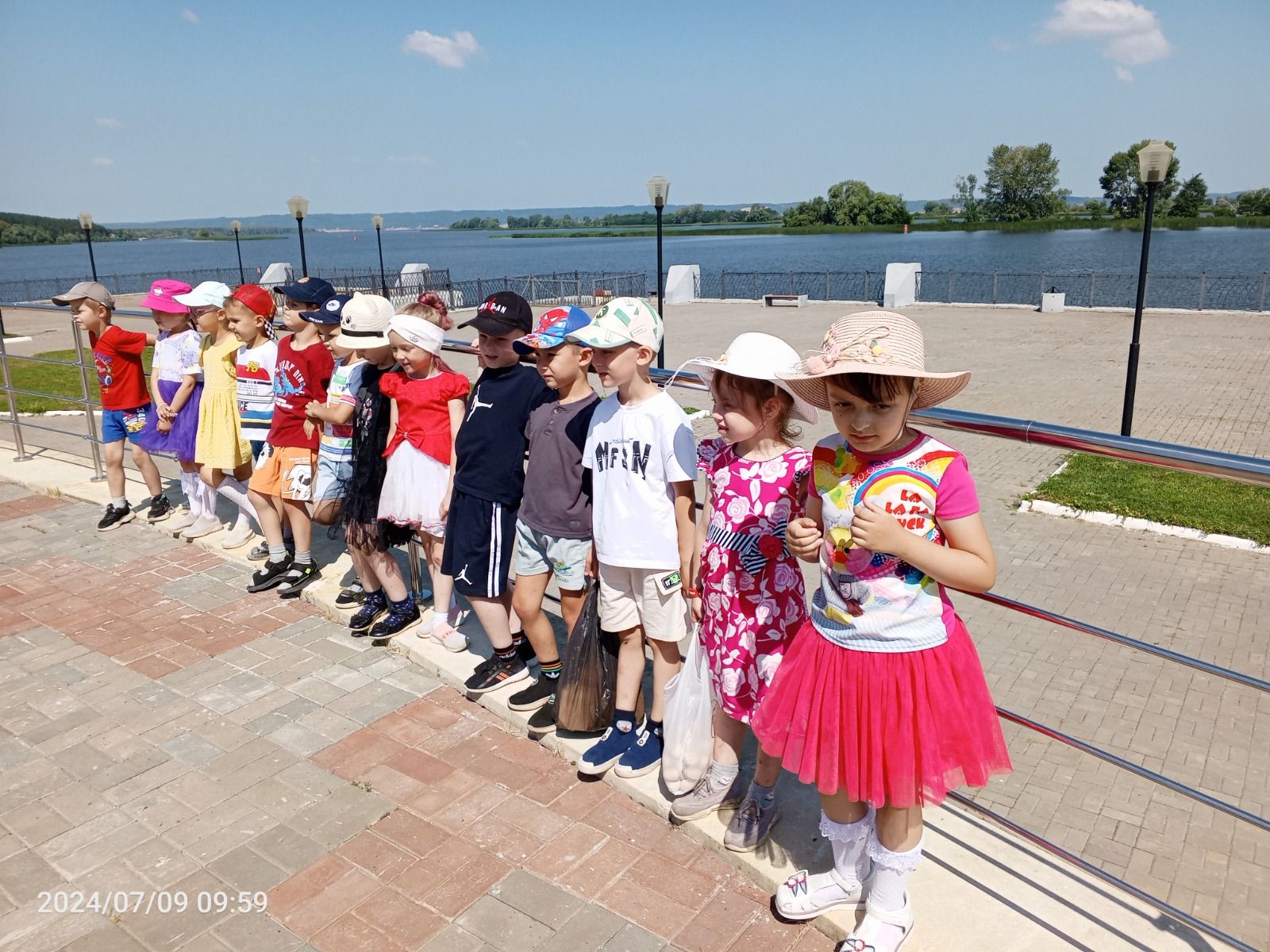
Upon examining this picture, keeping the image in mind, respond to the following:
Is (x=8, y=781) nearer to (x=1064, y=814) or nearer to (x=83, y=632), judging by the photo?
(x=83, y=632)

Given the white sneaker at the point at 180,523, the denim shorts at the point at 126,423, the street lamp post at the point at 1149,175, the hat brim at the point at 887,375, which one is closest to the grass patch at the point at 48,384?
the denim shorts at the point at 126,423

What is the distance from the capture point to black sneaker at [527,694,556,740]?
11.6 ft

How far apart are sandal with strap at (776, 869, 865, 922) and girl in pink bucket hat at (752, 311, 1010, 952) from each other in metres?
0.18

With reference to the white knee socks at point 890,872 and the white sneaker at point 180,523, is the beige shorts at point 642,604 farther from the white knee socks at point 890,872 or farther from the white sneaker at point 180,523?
the white sneaker at point 180,523

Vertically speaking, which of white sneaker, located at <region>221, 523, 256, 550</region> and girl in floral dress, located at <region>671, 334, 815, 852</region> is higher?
girl in floral dress, located at <region>671, 334, 815, 852</region>

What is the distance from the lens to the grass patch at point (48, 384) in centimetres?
1311

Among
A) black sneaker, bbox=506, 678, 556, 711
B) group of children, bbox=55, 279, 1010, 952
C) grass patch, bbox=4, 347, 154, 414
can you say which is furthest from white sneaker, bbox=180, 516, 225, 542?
grass patch, bbox=4, 347, 154, 414

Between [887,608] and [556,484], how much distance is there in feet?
5.33

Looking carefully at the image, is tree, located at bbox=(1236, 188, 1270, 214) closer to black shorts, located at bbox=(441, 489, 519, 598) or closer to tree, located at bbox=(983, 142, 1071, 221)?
tree, located at bbox=(983, 142, 1071, 221)

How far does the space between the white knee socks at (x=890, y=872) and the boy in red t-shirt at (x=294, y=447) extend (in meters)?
3.54

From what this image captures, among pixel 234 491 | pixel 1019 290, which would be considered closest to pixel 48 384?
pixel 234 491

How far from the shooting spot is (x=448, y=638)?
14.2 feet

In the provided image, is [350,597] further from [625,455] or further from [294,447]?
[625,455]

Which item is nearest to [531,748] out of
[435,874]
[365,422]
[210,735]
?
[435,874]
